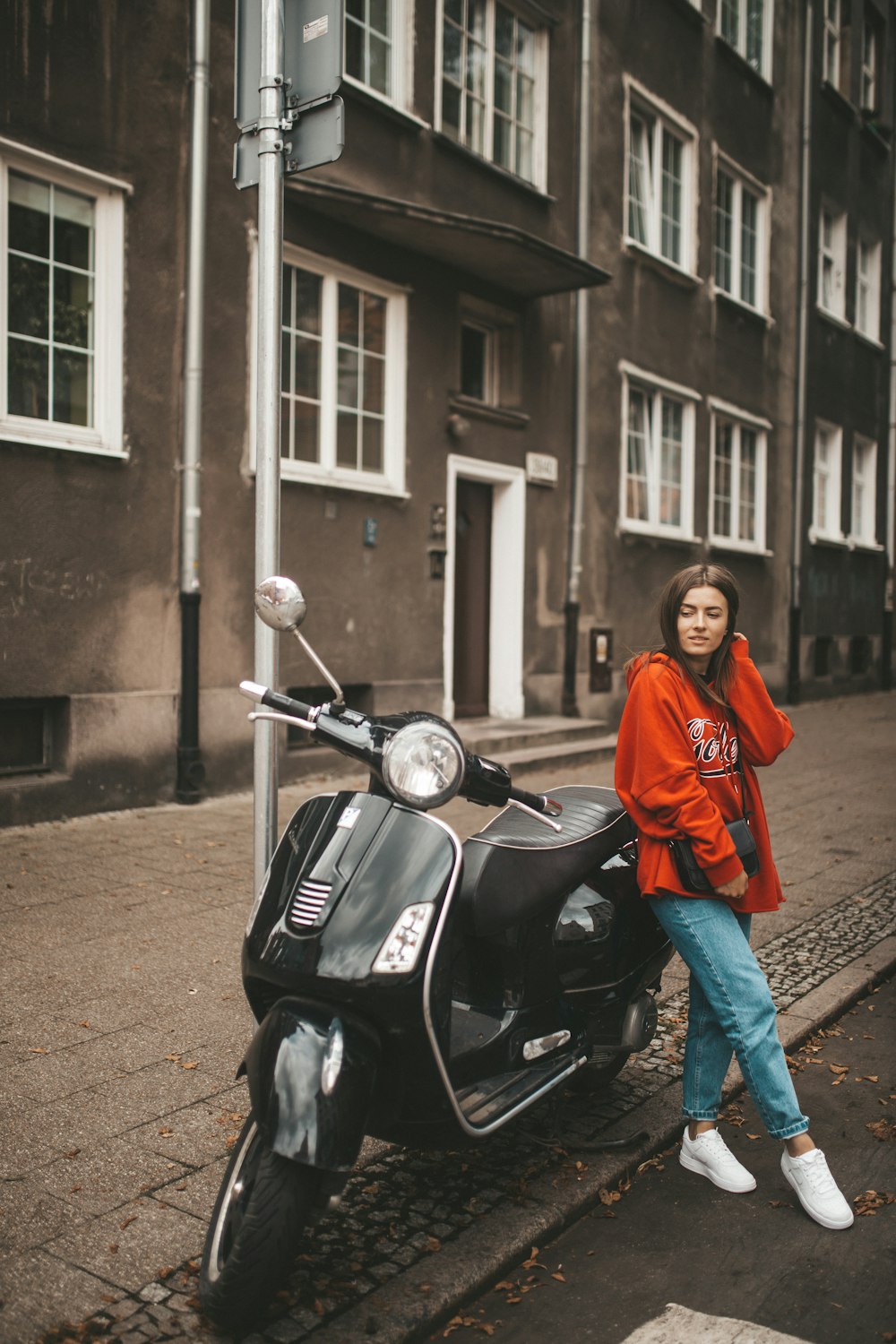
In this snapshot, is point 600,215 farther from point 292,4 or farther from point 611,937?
point 611,937

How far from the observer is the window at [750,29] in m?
16.2

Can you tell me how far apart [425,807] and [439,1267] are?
1.08m

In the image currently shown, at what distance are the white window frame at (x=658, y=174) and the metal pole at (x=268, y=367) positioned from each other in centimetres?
1085

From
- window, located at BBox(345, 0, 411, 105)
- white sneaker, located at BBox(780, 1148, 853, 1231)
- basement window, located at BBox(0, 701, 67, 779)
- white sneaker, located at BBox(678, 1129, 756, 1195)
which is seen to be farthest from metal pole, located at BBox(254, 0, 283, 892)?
window, located at BBox(345, 0, 411, 105)

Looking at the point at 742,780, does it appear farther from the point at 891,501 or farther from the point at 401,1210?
the point at 891,501

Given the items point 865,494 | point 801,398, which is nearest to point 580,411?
point 801,398

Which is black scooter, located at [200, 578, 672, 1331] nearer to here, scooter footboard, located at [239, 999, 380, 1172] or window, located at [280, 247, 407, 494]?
scooter footboard, located at [239, 999, 380, 1172]

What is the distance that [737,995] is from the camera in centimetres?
320

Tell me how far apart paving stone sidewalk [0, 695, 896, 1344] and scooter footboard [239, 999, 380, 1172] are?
1.47ft

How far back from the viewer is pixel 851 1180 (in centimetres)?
333

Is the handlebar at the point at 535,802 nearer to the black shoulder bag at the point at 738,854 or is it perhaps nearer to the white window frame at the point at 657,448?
the black shoulder bag at the point at 738,854

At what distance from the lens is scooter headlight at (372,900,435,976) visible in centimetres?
262

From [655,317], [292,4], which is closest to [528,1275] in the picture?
[292,4]

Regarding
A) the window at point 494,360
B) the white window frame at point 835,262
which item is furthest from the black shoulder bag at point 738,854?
the white window frame at point 835,262
